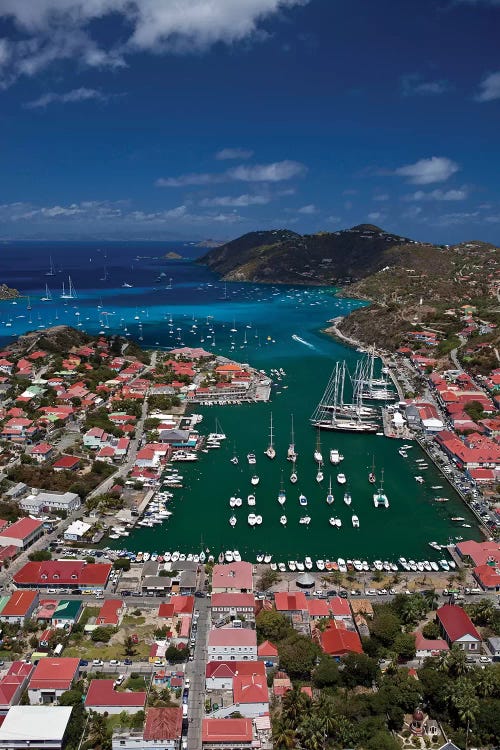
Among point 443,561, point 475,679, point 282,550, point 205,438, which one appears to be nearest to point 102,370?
point 205,438

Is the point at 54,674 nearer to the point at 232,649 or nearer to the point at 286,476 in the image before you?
the point at 232,649

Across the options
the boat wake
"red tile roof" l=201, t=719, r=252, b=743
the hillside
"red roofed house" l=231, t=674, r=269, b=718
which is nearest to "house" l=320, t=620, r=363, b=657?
"red roofed house" l=231, t=674, r=269, b=718

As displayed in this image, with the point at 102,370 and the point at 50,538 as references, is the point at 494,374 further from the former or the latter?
the point at 50,538

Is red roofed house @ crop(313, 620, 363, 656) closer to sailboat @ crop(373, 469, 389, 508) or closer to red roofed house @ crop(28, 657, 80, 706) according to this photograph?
red roofed house @ crop(28, 657, 80, 706)

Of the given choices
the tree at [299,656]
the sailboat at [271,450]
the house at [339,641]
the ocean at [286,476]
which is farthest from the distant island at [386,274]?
the tree at [299,656]

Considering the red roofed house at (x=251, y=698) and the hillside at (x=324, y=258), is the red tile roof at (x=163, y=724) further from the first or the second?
the hillside at (x=324, y=258)

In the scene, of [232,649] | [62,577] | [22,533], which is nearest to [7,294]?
[22,533]
